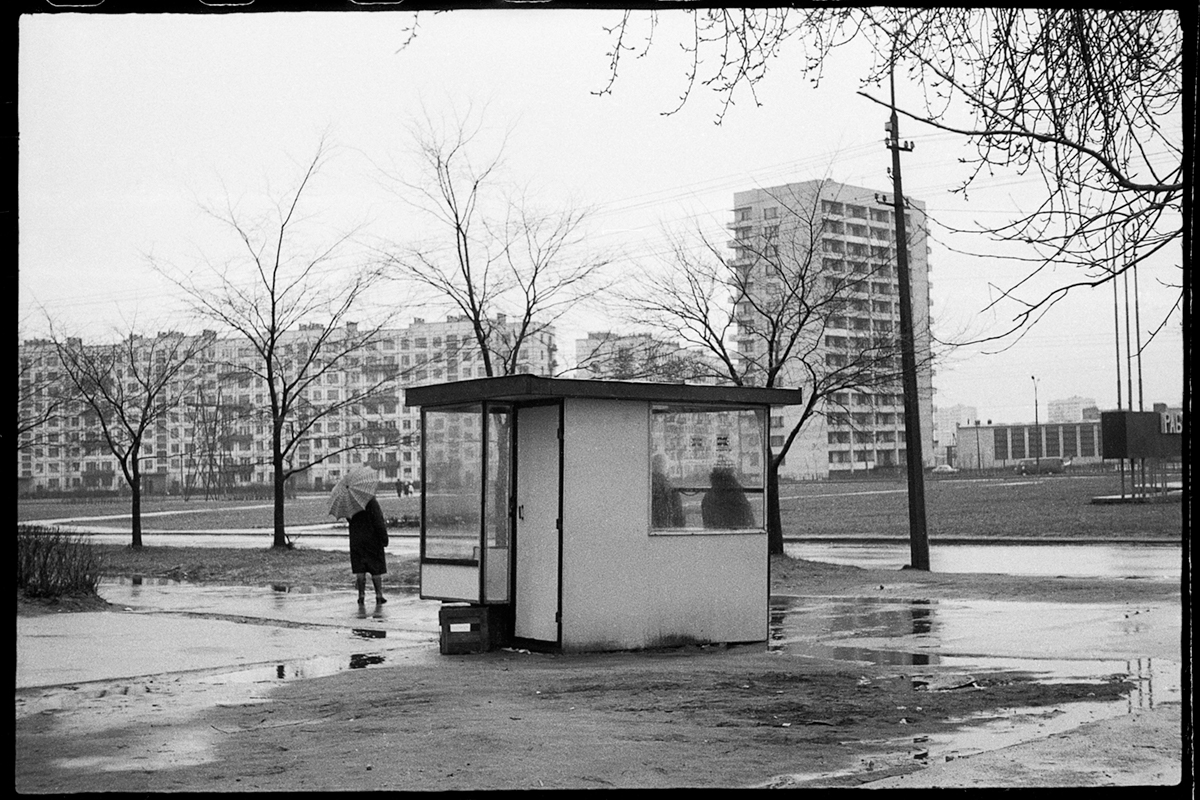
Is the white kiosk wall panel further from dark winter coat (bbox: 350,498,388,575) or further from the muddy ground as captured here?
dark winter coat (bbox: 350,498,388,575)

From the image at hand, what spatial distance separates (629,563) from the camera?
1263cm

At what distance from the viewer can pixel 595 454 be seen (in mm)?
12656

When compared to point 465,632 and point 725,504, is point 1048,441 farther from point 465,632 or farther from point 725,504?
point 465,632

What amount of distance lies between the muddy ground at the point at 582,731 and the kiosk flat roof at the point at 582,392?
2515 mm

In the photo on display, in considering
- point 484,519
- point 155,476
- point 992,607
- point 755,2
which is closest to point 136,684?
point 484,519

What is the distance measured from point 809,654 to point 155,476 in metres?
76.5

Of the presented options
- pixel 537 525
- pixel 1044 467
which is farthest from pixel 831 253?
pixel 1044 467

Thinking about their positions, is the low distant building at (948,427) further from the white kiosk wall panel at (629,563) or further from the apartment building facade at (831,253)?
the white kiosk wall panel at (629,563)

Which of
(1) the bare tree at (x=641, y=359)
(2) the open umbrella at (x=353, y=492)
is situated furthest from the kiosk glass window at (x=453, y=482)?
(1) the bare tree at (x=641, y=359)

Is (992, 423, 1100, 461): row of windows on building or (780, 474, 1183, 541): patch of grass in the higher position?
(992, 423, 1100, 461): row of windows on building

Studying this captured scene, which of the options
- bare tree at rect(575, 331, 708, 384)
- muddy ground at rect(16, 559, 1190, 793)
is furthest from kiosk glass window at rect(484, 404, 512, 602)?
bare tree at rect(575, 331, 708, 384)

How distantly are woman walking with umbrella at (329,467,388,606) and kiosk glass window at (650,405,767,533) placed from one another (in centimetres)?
552

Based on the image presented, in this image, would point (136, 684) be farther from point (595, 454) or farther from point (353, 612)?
point (353, 612)

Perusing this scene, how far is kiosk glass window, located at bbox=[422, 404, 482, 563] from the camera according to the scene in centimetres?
1311
